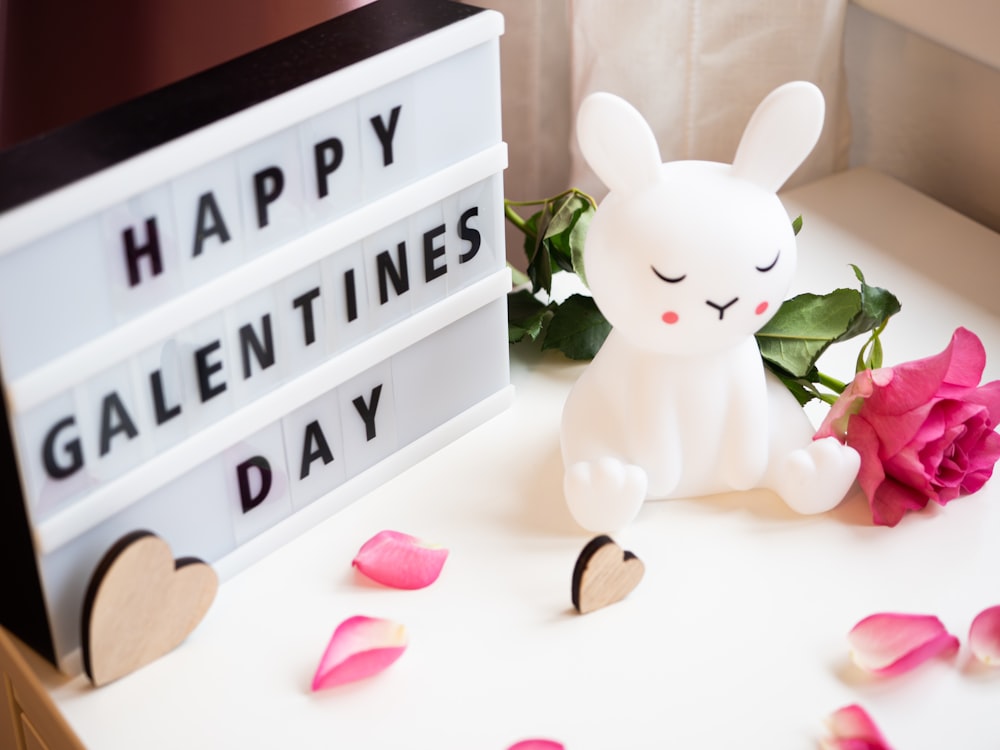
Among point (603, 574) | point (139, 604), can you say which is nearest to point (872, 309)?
point (603, 574)

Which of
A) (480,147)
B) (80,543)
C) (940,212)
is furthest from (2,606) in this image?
(940,212)

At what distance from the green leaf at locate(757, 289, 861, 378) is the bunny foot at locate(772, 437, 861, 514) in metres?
0.08

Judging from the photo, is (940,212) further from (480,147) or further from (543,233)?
(480,147)

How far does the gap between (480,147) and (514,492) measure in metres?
0.21

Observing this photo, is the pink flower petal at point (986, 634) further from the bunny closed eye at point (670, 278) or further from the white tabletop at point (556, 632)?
the bunny closed eye at point (670, 278)

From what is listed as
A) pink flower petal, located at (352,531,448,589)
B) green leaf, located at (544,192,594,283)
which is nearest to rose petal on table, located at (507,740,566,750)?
pink flower petal, located at (352,531,448,589)

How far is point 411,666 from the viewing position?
63 cm

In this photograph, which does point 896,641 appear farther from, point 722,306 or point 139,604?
point 139,604

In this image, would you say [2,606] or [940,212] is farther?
[940,212]

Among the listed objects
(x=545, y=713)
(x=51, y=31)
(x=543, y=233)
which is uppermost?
(x=51, y=31)

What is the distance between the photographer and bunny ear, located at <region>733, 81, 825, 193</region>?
63cm

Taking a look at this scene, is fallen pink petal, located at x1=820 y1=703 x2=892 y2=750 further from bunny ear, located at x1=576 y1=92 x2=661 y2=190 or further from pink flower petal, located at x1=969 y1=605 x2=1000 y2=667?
bunny ear, located at x1=576 y1=92 x2=661 y2=190

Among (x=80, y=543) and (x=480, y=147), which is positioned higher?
(x=480, y=147)

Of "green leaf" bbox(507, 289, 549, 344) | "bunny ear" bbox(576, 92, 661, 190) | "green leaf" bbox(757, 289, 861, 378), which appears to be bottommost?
"green leaf" bbox(507, 289, 549, 344)
